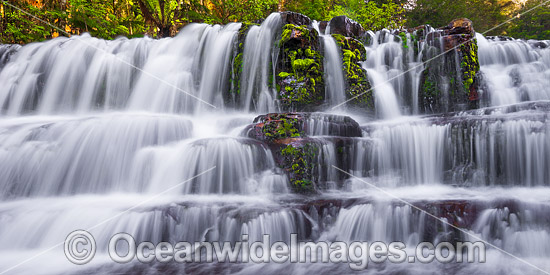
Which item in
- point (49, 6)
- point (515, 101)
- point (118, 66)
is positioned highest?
point (49, 6)

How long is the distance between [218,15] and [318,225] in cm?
1346

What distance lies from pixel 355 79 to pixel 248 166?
4.24 metres

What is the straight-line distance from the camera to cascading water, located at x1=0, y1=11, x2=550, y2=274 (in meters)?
3.87

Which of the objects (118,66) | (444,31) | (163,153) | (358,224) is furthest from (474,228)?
(118,66)

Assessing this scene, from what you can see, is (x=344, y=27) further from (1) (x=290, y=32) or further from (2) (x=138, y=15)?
(2) (x=138, y=15)

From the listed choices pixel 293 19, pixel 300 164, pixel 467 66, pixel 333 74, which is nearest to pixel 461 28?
pixel 467 66

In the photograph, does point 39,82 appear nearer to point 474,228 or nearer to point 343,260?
point 343,260

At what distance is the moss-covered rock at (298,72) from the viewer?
7340 millimetres

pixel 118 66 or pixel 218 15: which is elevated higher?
pixel 218 15

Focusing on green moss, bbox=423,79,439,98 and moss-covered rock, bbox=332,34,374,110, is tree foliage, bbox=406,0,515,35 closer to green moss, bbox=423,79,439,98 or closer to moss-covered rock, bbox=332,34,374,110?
green moss, bbox=423,79,439,98

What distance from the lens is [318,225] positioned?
161 inches

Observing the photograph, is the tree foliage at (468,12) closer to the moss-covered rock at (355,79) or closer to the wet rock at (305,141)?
the moss-covered rock at (355,79)

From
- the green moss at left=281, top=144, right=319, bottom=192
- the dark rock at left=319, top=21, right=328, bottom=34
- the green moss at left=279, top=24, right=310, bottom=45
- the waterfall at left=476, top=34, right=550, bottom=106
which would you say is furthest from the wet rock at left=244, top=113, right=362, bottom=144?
the dark rock at left=319, top=21, right=328, bottom=34

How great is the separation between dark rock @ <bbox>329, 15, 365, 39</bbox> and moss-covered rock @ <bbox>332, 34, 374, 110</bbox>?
83 centimetres
